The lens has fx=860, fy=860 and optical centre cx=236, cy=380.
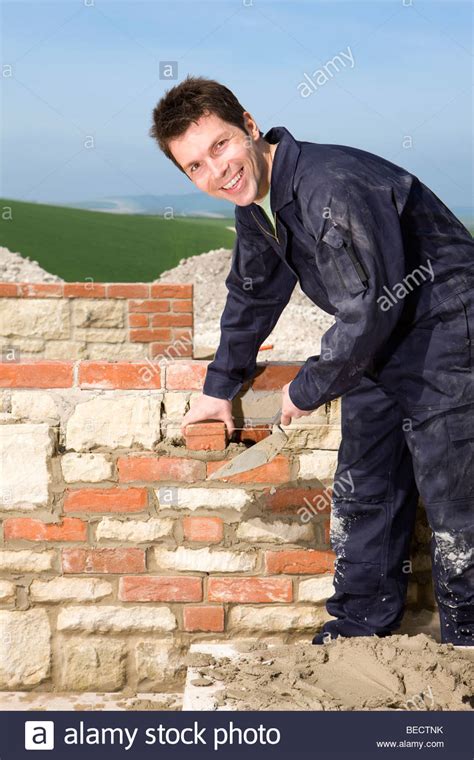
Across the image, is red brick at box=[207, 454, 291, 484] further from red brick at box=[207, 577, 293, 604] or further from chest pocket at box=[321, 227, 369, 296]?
chest pocket at box=[321, 227, 369, 296]

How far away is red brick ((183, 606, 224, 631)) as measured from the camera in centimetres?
291

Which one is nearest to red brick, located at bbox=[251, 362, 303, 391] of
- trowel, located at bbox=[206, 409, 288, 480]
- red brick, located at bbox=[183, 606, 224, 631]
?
trowel, located at bbox=[206, 409, 288, 480]

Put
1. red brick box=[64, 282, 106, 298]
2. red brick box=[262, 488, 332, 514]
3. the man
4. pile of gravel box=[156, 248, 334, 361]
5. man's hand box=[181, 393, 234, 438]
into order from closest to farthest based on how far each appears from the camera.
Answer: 1. the man
2. man's hand box=[181, 393, 234, 438]
3. red brick box=[262, 488, 332, 514]
4. red brick box=[64, 282, 106, 298]
5. pile of gravel box=[156, 248, 334, 361]

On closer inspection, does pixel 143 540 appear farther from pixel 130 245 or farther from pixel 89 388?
pixel 130 245

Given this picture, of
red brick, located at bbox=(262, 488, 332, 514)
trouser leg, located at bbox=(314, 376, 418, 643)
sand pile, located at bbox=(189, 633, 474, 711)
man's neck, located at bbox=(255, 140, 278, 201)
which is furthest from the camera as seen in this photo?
red brick, located at bbox=(262, 488, 332, 514)

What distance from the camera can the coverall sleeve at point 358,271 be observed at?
87.0 inches

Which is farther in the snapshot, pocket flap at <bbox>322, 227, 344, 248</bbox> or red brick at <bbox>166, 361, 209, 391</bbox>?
red brick at <bbox>166, 361, 209, 391</bbox>

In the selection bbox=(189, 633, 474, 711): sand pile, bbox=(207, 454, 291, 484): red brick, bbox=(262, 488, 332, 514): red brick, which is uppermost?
bbox=(207, 454, 291, 484): red brick

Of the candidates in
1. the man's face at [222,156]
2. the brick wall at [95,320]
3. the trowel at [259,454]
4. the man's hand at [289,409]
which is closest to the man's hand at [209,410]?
the trowel at [259,454]

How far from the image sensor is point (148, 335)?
683cm

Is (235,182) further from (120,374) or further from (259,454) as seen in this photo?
(259,454)

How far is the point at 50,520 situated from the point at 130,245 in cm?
1652

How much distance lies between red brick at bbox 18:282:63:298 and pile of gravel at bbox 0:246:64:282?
6.12 meters

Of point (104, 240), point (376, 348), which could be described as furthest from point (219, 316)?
point (376, 348)
